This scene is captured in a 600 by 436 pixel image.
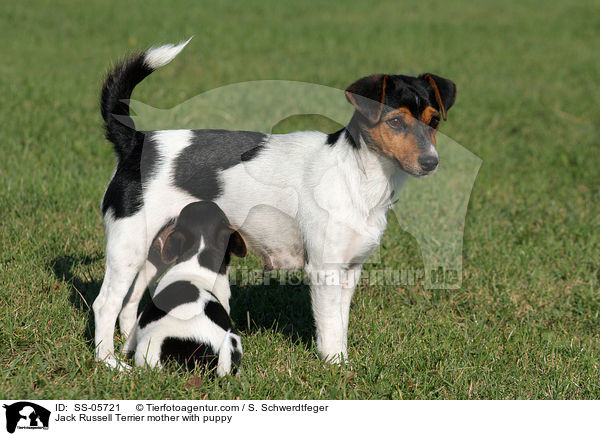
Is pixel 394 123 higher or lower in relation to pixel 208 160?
higher

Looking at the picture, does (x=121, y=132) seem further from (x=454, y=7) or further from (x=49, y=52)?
(x=454, y=7)

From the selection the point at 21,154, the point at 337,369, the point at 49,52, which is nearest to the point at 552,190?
the point at 337,369

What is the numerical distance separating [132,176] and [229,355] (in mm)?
1318

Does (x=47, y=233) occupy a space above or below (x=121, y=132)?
below

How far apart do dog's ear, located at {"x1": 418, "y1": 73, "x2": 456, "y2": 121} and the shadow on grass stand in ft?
6.36

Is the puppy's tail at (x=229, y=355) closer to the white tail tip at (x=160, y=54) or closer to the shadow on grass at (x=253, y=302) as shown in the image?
the shadow on grass at (x=253, y=302)

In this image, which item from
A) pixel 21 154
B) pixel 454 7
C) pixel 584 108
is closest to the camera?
pixel 21 154

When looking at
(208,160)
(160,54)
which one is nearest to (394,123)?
(208,160)

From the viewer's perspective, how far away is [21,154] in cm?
807

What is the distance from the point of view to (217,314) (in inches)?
162

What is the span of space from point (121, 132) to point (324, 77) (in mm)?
9245
